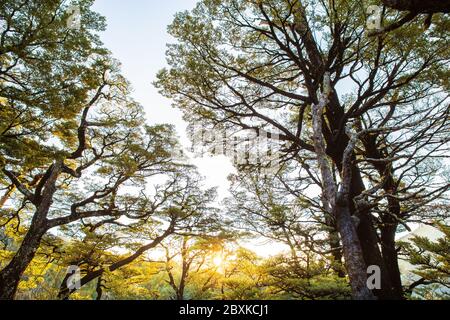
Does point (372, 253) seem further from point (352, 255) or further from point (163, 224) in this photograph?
point (163, 224)

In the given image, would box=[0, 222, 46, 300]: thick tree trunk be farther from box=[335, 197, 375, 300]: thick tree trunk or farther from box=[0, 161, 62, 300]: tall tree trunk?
box=[335, 197, 375, 300]: thick tree trunk

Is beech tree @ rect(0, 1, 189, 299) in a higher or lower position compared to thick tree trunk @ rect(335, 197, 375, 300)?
higher

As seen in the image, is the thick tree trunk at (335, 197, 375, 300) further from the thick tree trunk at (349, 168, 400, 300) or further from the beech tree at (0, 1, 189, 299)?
the beech tree at (0, 1, 189, 299)

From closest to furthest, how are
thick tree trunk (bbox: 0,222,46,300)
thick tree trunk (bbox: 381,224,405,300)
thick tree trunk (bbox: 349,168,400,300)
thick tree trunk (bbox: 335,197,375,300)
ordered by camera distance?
thick tree trunk (bbox: 335,197,375,300)
thick tree trunk (bbox: 349,168,400,300)
thick tree trunk (bbox: 381,224,405,300)
thick tree trunk (bbox: 0,222,46,300)

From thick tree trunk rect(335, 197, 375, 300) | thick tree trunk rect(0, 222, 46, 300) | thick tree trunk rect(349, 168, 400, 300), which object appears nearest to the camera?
thick tree trunk rect(335, 197, 375, 300)

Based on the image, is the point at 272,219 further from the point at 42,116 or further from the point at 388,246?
the point at 42,116

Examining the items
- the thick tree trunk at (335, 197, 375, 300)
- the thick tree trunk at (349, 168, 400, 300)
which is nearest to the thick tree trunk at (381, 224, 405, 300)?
the thick tree trunk at (349, 168, 400, 300)

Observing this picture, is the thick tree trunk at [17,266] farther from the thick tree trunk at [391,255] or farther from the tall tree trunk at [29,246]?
the thick tree trunk at [391,255]

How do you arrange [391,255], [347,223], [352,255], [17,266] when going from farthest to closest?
[17,266]
[391,255]
[347,223]
[352,255]

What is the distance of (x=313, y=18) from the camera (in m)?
5.16

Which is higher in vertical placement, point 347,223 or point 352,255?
point 347,223

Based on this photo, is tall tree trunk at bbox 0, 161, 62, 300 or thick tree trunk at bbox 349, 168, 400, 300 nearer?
thick tree trunk at bbox 349, 168, 400, 300

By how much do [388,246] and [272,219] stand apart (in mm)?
3025

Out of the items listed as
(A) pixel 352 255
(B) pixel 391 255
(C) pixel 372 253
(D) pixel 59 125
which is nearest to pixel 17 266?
(D) pixel 59 125
